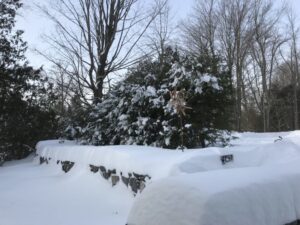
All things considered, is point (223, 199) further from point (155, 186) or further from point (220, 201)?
point (155, 186)

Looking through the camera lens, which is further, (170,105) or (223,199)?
(170,105)

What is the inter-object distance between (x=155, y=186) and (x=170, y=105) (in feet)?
19.5

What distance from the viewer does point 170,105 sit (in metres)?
9.34

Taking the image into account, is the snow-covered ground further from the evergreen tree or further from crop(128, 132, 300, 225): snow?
the evergreen tree

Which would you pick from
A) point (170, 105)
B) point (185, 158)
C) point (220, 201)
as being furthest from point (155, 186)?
point (170, 105)

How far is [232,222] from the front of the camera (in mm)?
3016

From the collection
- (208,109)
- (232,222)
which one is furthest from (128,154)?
(232,222)

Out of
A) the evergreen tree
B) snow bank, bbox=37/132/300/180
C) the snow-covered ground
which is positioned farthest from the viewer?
the evergreen tree

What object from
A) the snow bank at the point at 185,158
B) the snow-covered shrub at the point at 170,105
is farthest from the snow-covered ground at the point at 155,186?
Answer: the snow-covered shrub at the point at 170,105

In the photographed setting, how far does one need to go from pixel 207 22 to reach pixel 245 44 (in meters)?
3.69

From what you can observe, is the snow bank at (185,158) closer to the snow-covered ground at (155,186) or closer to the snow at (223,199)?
the snow-covered ground at (155,186)

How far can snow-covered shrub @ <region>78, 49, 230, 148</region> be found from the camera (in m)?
9.59

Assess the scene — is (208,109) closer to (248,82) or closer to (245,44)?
(245,44)

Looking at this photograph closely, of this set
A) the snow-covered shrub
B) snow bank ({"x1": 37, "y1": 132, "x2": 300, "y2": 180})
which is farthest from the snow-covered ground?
the snow-covered shrub
